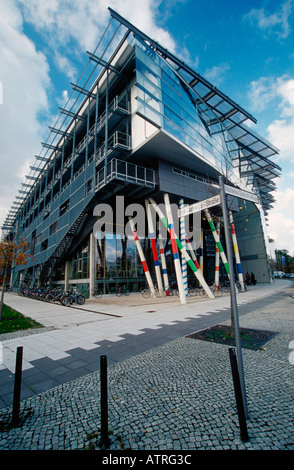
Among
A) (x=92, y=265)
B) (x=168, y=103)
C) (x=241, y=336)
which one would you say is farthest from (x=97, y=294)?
(x=168, y=103)

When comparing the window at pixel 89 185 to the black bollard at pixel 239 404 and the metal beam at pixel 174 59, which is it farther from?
the black bollard at pixel 239 404

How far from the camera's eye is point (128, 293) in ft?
82.2

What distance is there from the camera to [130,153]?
754 inches

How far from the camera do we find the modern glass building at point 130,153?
1758 cm

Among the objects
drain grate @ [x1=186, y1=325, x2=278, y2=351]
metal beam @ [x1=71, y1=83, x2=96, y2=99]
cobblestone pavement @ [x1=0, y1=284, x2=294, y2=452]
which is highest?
metal beam @ [x1=71, y1=83, x2=96, y2=99]

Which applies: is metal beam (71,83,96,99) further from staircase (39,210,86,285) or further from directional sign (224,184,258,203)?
directional sign (224,184,258,203)

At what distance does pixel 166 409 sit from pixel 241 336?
13.9 ft

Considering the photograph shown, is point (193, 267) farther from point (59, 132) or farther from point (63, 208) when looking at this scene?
point (59, 132)

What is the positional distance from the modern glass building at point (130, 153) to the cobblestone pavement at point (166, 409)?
1016cm

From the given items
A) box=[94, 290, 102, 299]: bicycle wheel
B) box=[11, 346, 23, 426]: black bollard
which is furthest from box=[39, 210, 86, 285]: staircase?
box=[11, 346, 23, 426]: black bollard

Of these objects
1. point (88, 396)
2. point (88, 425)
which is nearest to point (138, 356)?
point (88, 396)

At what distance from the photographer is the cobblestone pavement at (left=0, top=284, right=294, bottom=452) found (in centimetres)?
244

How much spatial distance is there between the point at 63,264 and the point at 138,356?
92.4ft

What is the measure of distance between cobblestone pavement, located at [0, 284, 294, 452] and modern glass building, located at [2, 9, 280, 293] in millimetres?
10160
